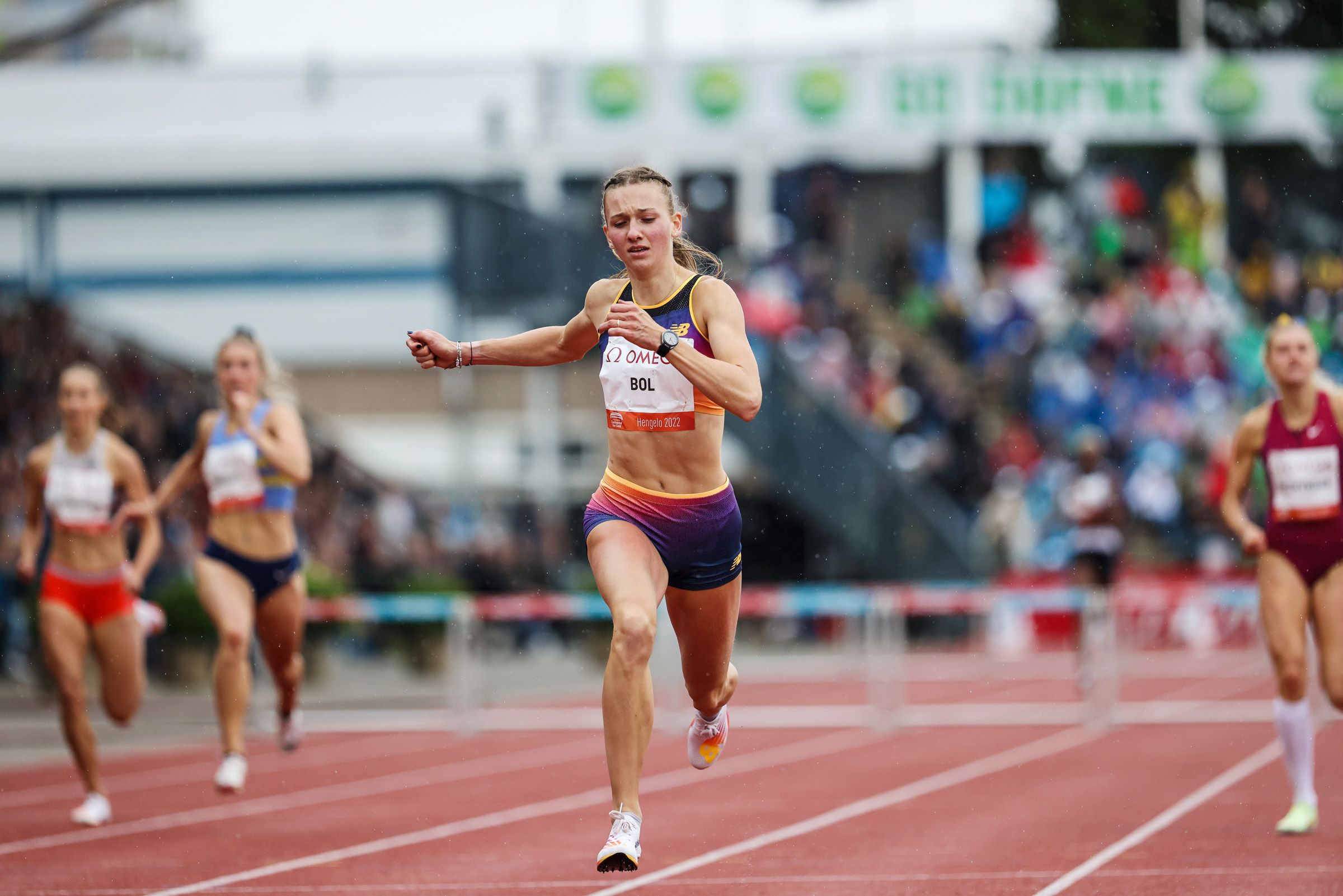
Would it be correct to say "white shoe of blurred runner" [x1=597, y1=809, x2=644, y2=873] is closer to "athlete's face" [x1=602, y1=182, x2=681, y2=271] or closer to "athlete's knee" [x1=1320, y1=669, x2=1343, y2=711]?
"athlete's face" [x1=602, y1=182, x2=681, y2=271]

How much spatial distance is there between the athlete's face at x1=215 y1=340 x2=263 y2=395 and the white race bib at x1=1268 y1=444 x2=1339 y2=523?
5292 mm

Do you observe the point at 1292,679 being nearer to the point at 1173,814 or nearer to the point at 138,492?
the point at 1173,814

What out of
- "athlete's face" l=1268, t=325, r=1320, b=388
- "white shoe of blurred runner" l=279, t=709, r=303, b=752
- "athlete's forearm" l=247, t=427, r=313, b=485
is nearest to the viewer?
"athlete's face" l=1268, t=325, r=1320, b=388

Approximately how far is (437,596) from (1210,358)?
12.8 meters

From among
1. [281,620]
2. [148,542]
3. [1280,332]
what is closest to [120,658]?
[148,542]

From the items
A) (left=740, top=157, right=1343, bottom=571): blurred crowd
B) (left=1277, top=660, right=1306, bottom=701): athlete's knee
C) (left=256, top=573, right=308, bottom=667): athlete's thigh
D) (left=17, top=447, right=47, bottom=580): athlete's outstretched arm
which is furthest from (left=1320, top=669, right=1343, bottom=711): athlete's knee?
(left=740, top=157, right=1343, bottom=571): blurred crowd

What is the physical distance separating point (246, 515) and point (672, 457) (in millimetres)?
4206

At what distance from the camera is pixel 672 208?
6.75 metres

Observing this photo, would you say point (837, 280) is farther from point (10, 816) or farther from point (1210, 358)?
point (10, 816)

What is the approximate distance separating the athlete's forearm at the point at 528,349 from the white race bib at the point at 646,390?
507mm

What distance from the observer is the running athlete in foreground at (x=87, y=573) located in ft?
32.0

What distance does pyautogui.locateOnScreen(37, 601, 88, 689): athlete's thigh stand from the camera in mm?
9703

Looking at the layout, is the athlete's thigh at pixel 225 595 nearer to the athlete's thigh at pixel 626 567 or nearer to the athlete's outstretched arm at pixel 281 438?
the athlete's outstretched arm at pixel 281 438

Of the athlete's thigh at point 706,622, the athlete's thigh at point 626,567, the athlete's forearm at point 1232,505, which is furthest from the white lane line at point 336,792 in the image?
the athlete's forearm at point 1232,505
